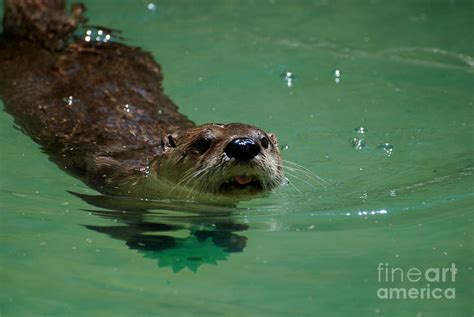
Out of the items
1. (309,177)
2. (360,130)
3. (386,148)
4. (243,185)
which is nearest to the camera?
(243,185)

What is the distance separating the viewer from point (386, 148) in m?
5.80

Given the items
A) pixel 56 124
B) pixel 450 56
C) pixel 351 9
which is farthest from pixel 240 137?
pixel 351 9

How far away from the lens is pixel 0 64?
6184 mm

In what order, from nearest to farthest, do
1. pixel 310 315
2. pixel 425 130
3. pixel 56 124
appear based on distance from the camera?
pixel 310 315, pixel 56 124, pixel 425 130

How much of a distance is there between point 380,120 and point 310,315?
281 cm

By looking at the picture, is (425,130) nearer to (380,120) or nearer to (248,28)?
(380,120)

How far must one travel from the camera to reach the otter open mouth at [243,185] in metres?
4.39

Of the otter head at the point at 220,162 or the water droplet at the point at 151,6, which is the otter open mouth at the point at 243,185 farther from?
the water droplet at the point at 151,6

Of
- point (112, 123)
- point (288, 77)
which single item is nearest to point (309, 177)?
point (112, 123)

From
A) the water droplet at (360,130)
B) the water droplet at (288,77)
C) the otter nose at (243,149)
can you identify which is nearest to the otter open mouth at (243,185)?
the otter nose at (243,149)

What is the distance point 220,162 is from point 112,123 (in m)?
1.39

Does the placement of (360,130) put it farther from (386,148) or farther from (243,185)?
(243,185)

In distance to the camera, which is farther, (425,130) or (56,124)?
(425,130)

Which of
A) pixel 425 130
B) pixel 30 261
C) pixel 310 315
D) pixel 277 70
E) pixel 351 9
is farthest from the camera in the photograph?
pixel 351 9
